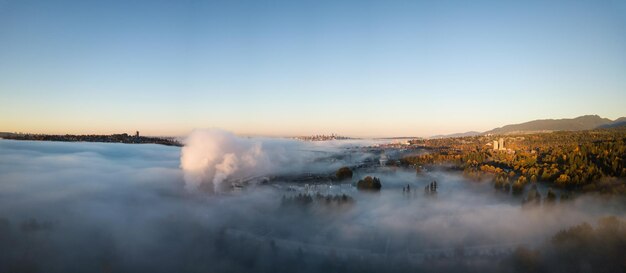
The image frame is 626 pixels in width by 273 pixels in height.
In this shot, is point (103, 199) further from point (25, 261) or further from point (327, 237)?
point (327, 237)

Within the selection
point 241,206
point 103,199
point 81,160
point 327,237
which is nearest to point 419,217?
point 327,237

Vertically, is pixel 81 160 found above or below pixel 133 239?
above

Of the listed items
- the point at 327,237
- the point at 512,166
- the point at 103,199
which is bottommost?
the point at 327,237

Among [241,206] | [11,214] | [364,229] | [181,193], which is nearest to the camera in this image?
[11,214]

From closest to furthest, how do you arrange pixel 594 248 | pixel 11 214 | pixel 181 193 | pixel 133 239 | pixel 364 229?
1. pixel 594 248
2. pixel 11 214
3. pixel 133 239
4. pixel 364 229
5. pixel 181 193

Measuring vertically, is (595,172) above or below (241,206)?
above

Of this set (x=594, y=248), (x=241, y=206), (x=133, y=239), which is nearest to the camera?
(x=594, y=248)

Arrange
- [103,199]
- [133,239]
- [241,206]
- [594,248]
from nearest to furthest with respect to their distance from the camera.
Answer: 1. [594,248]
2. [133,239]
3. [103,199]
4. [241,206]

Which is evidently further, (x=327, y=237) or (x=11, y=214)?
(x=327, y=237)

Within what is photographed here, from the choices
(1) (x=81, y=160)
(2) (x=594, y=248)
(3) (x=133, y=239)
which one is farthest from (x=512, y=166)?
(1) (x=81, y=160)

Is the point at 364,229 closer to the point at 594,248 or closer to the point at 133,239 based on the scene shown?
the point at 594,248
